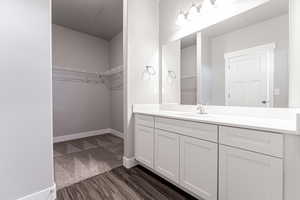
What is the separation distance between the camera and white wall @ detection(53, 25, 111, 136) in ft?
11.1

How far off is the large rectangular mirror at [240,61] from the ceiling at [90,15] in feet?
5.26

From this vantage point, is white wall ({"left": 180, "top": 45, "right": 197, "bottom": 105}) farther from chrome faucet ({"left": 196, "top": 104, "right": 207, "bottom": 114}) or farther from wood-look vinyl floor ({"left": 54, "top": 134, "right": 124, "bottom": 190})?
wood-look vinyl floor ({"left": 54, "top": 134, "right": 124, "bottom": 190})

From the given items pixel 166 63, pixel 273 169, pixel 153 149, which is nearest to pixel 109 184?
pixel 153 149

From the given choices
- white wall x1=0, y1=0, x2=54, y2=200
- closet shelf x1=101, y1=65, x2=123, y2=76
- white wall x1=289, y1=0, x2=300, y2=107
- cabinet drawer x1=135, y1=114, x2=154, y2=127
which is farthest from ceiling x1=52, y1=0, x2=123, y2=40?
white wall x1=289, y1=0, x2=300, y2=107

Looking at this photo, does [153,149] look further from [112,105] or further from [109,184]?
[112,105]

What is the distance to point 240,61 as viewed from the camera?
1.56 m

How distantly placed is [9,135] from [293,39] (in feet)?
8.48

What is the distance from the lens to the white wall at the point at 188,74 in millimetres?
2020

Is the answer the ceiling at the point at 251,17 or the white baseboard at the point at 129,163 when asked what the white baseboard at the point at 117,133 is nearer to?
the white baseboard at the point at 129,163

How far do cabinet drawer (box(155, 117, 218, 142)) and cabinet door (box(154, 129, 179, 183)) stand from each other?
74mm

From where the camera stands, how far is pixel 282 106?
1.28 metres

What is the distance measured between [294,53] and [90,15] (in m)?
3.31

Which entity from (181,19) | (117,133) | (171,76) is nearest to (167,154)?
(171,76)

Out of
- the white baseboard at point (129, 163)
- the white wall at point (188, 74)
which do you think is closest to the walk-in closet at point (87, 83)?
the white baseboard at point (129, 163)
